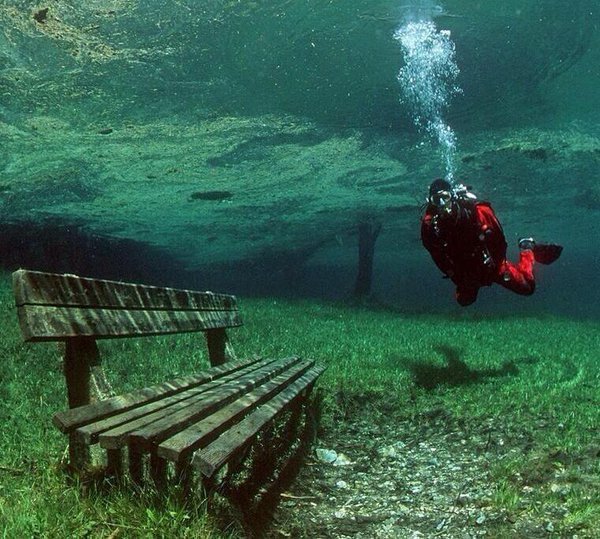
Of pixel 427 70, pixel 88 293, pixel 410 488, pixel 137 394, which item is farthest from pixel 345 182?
pixel 88 293

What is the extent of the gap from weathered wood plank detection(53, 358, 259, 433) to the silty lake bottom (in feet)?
1.34

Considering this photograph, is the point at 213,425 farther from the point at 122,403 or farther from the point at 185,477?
the point at 122,403

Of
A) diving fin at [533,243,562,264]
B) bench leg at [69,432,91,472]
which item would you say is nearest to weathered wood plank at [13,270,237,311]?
bench leg at [69,432,91,472]

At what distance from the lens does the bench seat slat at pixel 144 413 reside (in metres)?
2.41

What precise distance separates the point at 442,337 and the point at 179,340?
6.26 m

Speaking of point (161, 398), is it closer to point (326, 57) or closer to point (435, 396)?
point (435, 396)

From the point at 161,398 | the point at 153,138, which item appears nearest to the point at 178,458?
the point at 161,398

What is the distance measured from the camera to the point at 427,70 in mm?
12734

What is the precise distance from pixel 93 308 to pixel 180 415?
899 millimetres

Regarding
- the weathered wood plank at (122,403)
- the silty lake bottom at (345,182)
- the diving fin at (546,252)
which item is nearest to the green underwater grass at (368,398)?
the silty lake bottom at (345,182)

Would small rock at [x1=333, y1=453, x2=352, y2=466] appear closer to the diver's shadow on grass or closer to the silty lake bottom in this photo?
the silty lake bottom

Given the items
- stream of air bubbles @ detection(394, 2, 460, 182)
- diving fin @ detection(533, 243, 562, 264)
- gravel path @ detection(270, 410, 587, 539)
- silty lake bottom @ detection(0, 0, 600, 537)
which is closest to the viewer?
gravel path @ detection(270, 410, 587, 539)

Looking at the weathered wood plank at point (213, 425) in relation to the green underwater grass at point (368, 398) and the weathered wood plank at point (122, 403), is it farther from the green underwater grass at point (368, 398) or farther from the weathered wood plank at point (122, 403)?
the weathered wood plank at point (122, 403)

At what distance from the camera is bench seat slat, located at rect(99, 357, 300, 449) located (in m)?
2.29
